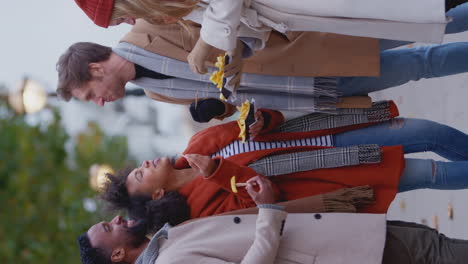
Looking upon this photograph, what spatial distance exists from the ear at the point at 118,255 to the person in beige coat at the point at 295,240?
214 millimetres

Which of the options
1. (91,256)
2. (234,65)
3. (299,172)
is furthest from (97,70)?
(299,172)

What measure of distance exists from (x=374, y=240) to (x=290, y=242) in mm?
371

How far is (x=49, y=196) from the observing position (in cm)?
647

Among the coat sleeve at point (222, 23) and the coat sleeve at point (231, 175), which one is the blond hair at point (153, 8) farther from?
the coat sleeve at point (231, 175)

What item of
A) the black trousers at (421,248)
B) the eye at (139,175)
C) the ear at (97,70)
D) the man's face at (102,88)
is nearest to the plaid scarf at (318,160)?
the black trousers at (421,248)

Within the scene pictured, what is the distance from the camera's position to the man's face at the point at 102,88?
272 centimetres

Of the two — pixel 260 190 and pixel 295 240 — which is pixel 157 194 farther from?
pixel 295 240

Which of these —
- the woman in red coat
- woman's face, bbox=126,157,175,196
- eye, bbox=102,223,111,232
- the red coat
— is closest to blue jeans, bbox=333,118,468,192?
the woman in red coat

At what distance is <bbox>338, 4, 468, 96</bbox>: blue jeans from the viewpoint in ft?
8.92

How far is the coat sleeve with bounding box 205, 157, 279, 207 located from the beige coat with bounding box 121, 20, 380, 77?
0.49 metres

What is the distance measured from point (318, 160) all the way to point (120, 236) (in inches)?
41.6

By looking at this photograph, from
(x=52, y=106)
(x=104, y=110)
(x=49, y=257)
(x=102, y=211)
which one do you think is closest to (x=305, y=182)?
(x=102, y=211)

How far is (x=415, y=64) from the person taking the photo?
272cm

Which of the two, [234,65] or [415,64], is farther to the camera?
[415,64]
